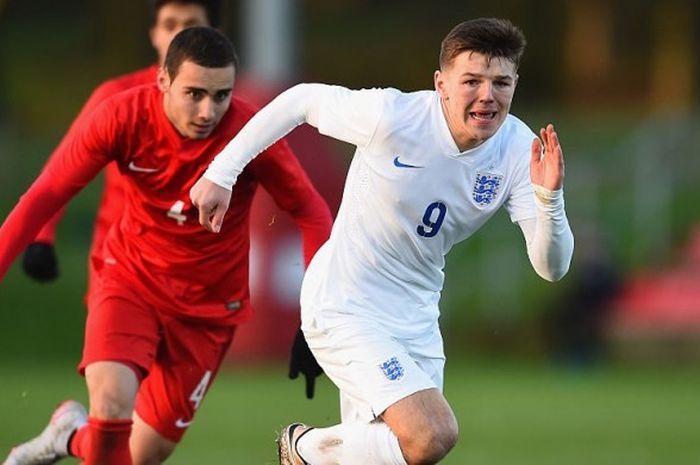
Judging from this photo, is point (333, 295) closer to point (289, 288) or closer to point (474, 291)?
point (289, 288)

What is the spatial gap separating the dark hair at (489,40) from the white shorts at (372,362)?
1.18 m

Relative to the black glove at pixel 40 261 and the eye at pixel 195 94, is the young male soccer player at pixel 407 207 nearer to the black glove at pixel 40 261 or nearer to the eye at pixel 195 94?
the eye at pixel 195 94

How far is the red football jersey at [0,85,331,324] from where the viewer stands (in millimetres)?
8328

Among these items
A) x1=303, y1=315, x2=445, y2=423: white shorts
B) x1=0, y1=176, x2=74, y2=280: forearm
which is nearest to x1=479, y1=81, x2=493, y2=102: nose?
x1=303, y1=315, x2=445, y2=423: white shorts

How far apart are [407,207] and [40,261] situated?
2355mm

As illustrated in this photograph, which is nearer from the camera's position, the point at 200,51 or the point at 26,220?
Answer: the point at 26,220

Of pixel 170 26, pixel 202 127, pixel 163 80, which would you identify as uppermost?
pixel 170 26

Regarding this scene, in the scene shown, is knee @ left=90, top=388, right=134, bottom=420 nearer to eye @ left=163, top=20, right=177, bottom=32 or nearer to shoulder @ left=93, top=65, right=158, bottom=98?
shoulder @ left=93, top=65, right=158, bottom=98

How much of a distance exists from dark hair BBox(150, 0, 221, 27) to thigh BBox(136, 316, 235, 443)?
1.70 metres

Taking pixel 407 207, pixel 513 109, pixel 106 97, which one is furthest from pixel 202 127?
pixel 513 109

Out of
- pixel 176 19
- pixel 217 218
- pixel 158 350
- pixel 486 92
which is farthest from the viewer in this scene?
pixel 176 19

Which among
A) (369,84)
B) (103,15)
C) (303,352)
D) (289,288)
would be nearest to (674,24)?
(369,84)

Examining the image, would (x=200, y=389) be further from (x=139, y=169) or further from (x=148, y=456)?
(x=139, y=169)

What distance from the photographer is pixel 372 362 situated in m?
7.88
